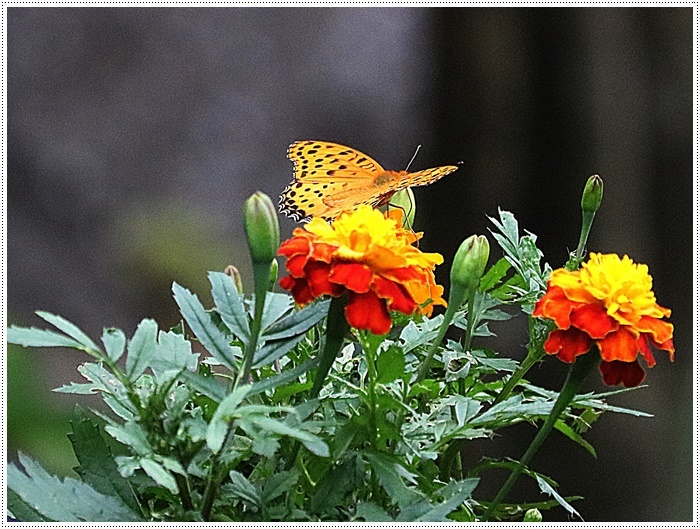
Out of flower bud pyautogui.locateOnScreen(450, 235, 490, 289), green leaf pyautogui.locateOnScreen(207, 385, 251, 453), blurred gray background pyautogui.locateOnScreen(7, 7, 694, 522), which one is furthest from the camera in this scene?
blurred gray background pyautogui.locateOnScreen(7, 7, 694, 522)

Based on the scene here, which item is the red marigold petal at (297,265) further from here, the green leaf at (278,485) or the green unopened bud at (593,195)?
the green unopened bud at (593,195)

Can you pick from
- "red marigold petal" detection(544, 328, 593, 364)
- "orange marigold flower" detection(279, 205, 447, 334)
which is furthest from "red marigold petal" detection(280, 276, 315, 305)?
"red marigold petal" detection(544, 328, 593, 364)

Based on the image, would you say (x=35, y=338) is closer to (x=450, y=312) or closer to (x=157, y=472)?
(x=157, y=472)

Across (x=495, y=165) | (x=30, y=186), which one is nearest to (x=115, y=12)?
(x=30, y=186)

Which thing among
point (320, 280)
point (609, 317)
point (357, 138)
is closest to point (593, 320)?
point (609, 317)

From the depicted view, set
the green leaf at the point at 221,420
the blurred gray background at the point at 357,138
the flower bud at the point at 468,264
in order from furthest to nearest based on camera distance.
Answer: the blurred gray background at the point at 357,138 → the flower bud at the point at 468,264 → the green leaf at the point at 221,420

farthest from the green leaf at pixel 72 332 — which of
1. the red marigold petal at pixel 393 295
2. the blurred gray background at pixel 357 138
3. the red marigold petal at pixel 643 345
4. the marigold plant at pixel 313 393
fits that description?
the blurred gray background at pixel 357 138

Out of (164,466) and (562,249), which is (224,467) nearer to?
(164,466)

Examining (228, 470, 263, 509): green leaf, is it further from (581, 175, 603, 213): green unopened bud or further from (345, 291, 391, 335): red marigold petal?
(581, 175, 603, 213): green unopened bud
